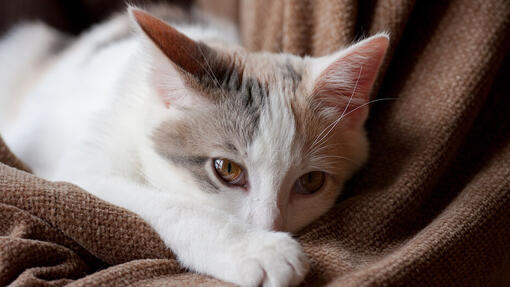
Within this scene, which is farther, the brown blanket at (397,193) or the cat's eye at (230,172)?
the cat's eye at (230,172)

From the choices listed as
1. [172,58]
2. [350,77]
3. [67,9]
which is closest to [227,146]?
[172,58]

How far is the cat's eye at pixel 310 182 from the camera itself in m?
1.11

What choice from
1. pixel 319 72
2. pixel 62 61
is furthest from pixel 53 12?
pixel 319 72

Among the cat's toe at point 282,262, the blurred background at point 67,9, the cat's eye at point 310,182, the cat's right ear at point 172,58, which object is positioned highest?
the cat's right ear at point 172,58

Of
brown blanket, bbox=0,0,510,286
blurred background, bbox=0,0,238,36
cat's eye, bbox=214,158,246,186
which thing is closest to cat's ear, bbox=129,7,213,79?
cat's eye, bbox=214,158,246,186

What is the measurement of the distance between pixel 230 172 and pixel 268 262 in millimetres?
273

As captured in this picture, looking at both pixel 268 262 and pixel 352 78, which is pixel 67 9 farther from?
pixel 268 262

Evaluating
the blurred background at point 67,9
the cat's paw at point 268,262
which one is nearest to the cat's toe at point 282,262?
the cat's paw at point 268,262

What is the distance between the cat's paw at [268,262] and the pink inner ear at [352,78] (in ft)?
1.41

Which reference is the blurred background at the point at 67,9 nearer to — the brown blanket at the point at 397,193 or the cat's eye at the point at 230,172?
the brown blanket at the point at 397,193

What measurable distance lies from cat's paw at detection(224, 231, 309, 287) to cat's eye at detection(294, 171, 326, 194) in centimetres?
23

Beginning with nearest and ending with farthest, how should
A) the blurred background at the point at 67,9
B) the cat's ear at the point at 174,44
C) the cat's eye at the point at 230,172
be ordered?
the cat's ear at the point at 174,44, the cat's eye at the point at 230,172, the blurred background at the point at 67,9

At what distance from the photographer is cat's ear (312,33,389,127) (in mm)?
1068

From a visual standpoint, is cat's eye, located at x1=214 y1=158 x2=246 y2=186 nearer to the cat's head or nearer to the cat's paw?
the cat's head
